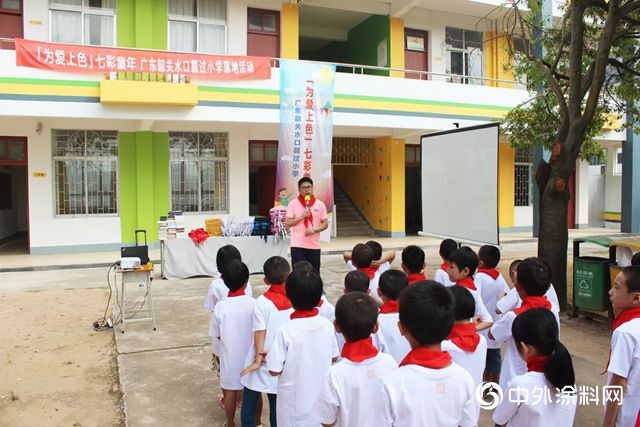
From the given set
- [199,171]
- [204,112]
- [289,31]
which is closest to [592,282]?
[204,112]

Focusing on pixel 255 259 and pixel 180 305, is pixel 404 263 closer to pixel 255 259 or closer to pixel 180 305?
pixel 180 305

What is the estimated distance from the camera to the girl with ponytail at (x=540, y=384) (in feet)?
6.32

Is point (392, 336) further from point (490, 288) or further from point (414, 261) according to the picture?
point (490, 288)

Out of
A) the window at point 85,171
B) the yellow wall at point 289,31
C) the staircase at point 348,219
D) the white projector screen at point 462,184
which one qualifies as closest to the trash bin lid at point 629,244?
the white projector screen at point 462,184

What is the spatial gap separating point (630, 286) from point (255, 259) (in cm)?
653

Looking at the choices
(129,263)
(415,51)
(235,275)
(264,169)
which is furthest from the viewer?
(415,51)

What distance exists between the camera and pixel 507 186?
1580 centimetres

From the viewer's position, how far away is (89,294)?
727 centimetres

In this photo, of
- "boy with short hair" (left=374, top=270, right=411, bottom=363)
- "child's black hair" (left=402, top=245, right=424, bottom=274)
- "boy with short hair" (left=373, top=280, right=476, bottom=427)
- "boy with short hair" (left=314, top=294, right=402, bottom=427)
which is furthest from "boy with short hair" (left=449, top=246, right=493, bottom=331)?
"boy with short hair" (left=373, top=280, right=476, bottom=427)

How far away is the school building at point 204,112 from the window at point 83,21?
1.0 inches

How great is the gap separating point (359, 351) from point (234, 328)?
4.05 ft

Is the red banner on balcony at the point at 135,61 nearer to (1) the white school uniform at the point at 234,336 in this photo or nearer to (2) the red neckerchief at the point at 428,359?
(1) the white school uniform at the point at 234,336

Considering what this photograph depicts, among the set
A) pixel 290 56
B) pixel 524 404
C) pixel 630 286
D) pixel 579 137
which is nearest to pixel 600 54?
pixel 579 137

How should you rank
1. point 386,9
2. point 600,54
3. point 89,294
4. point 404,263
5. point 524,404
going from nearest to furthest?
point 524,404 → point 404,263 → point 600,54 → point 89,294 → point 386,9
